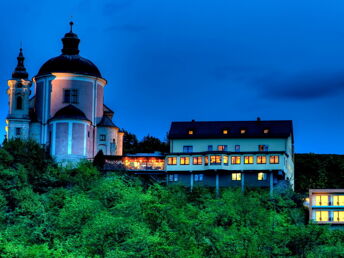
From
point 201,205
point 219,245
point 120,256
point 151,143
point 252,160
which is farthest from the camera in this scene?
point 151,143

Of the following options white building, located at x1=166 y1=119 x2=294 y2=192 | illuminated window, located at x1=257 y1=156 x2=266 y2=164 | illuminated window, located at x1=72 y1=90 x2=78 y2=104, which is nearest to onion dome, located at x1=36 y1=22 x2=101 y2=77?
illuminated window, located at x1=72 y1=90 x2=78 y2=104

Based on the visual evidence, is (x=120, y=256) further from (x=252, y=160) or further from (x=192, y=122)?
(x=192, y=122)

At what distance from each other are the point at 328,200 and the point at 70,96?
34843 millimetres

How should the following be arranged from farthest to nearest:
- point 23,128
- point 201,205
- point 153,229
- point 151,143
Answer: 1. point 151,143
2. point 23,128
3. point 201,205
4. point 153,229

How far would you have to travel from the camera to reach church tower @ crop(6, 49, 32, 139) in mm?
111688

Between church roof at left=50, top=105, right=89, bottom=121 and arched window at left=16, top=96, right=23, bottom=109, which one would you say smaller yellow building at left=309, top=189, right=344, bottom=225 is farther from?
arched window at left=16, top=96, right=23, bottom=109

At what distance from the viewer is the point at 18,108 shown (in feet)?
369

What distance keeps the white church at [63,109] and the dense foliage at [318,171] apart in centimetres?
2744

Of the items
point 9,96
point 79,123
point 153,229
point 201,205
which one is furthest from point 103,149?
point 153,229

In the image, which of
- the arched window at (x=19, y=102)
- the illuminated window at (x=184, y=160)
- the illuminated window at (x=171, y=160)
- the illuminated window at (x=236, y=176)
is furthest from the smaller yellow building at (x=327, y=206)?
the arched window at (x=19, y=102)

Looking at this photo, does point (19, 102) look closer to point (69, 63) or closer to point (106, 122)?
point (69, 63)

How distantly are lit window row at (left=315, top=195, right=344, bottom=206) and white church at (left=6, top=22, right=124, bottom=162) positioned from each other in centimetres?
2719

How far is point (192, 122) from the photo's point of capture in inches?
4444

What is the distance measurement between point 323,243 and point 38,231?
27.7 meters
